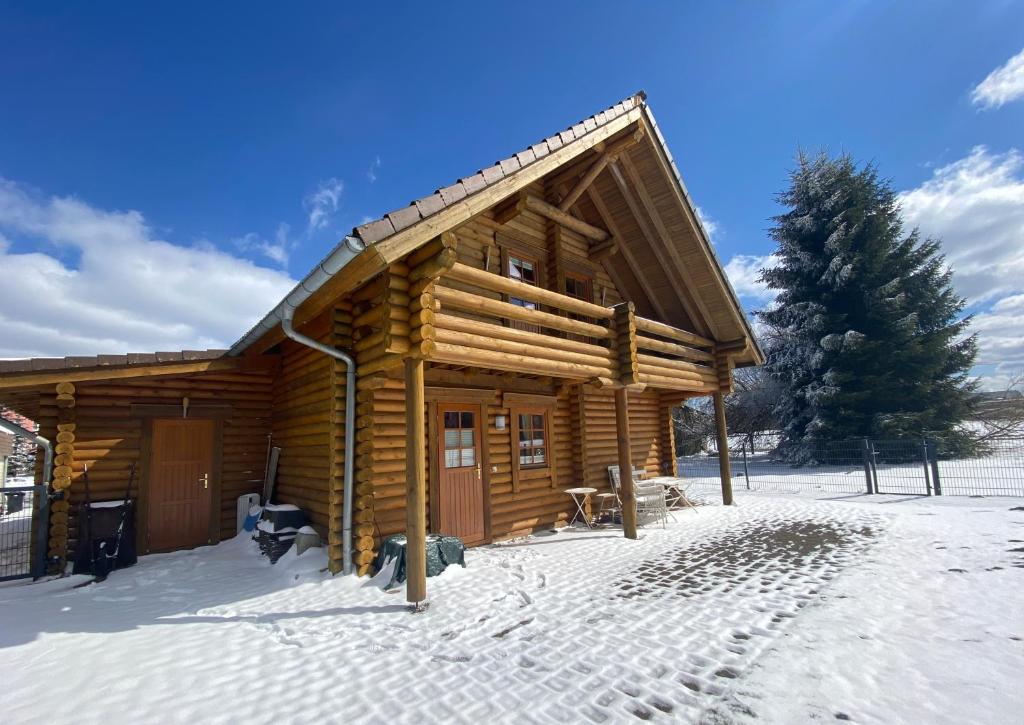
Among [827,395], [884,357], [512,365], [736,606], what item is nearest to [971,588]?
[736,606]

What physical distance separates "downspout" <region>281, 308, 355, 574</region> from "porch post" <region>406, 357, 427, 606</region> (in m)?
1.28

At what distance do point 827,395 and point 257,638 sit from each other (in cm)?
2093

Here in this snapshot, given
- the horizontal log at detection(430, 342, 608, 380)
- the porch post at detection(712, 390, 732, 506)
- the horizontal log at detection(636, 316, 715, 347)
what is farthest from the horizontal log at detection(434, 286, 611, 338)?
the porch post at detection(712, 390, 732, 506)

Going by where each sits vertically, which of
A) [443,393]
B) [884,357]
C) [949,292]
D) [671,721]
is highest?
[949,292]

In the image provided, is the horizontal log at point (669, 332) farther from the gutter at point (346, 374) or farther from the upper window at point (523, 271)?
the gutter at point (346, 374)

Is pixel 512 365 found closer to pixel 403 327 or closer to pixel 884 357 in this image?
pixel 403 327

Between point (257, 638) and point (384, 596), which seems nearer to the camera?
point (257, 638)

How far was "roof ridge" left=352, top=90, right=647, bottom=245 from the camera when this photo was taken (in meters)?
4.70

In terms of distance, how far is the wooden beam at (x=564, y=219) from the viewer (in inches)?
347

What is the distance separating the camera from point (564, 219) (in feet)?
30.8

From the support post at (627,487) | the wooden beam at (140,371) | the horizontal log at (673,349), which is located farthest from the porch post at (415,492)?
the horizontal log at (673,349)

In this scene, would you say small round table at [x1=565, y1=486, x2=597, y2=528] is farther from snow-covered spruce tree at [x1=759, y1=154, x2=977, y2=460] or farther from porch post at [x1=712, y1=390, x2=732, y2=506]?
snow-covered spruce tree at [x1=759, y1=154, x2=977, y2=460]

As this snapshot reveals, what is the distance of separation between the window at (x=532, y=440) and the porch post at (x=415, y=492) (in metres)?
3.73

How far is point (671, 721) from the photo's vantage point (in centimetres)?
307
